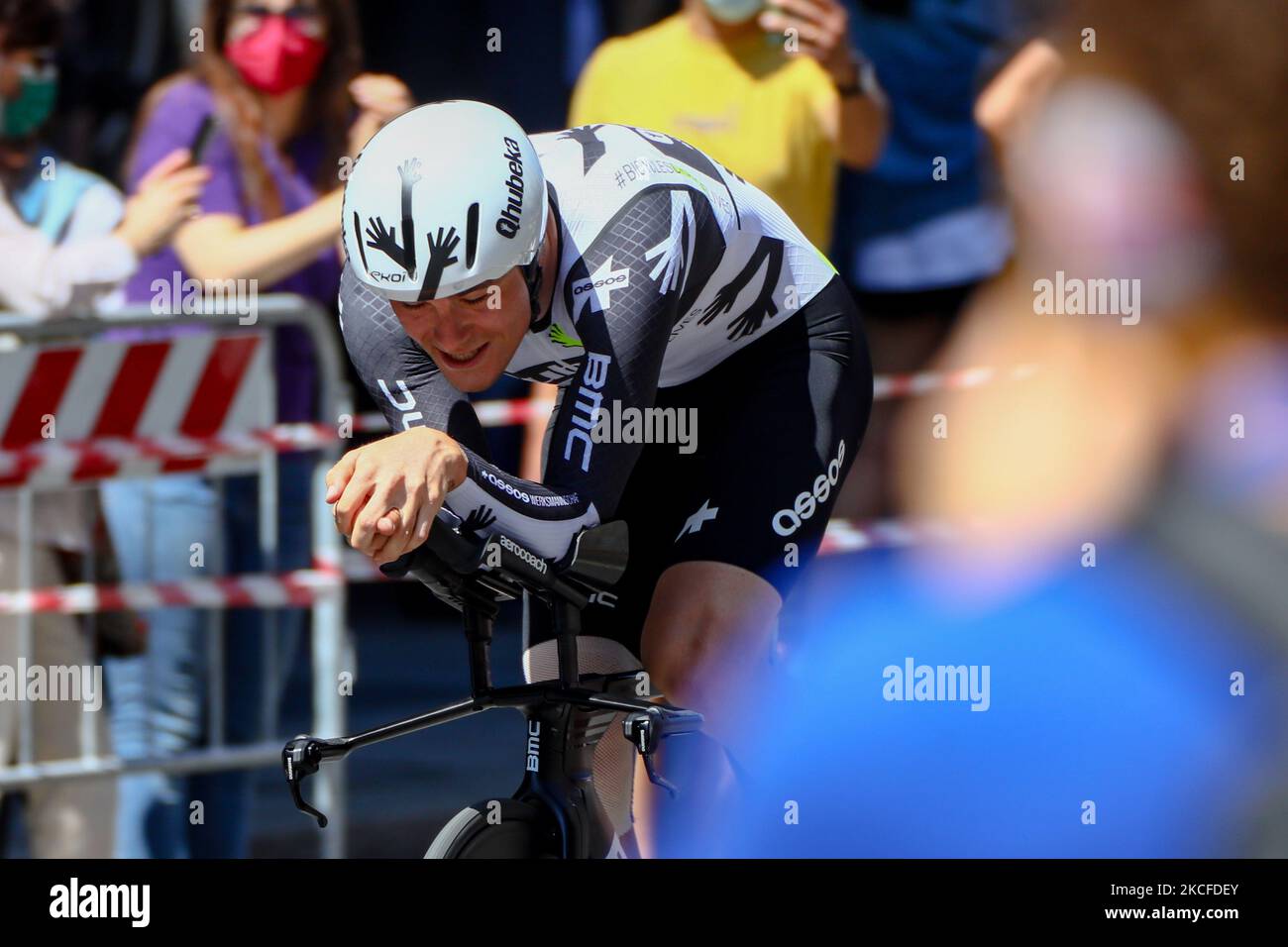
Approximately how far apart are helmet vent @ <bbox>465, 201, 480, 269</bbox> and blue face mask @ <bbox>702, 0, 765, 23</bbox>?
2790 mm

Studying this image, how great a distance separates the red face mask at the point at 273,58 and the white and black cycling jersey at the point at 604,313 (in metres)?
1.90

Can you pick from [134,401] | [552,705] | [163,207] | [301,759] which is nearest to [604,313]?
[552,705]

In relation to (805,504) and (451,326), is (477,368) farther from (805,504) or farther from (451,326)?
(805,504)

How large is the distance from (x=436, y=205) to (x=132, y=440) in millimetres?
2563

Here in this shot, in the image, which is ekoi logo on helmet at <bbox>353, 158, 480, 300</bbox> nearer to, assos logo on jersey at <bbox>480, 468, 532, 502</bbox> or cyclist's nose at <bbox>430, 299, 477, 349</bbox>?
cyclist's nose at <bbox>430, 299, 477, 349</bbox>

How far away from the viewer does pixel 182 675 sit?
561 cm

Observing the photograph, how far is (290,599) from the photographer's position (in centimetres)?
567

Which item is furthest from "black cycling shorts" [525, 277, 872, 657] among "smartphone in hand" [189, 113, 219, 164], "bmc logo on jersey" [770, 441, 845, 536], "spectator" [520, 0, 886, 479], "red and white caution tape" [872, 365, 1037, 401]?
"smartphone in hand" [189, 113, 219, 164]

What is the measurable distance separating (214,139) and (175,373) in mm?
667

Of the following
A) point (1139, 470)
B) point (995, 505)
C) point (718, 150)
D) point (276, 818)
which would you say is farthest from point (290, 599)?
point (1139, 470)

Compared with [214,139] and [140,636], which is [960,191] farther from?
[140,636]

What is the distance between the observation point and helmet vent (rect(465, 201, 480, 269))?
338 cm

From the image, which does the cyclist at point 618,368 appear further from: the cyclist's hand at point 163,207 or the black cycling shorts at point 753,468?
the cyclist's hand at point 163,207

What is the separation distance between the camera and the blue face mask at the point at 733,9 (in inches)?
236
